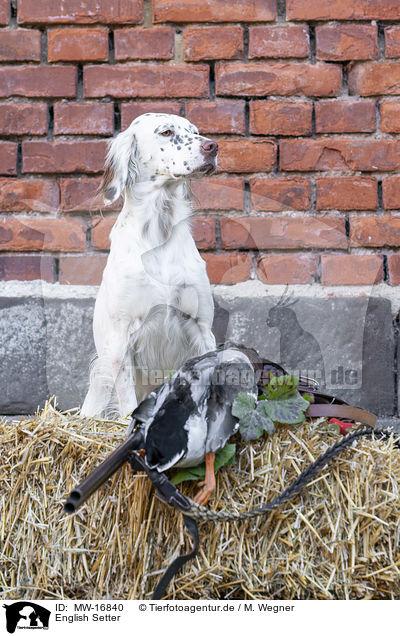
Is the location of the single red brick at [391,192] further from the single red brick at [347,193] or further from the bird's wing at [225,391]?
the bird's wing at [225,391]

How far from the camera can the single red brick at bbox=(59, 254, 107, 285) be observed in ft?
6.94

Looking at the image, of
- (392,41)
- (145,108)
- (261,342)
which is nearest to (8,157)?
(145,108)

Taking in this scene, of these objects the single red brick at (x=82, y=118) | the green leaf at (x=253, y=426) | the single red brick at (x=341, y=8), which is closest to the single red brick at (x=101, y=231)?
the single red brick at (x=82, y=118)

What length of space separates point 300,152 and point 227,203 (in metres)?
0.31

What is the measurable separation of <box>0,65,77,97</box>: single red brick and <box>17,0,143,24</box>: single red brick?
160 millimetres

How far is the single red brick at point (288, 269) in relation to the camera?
2.11m

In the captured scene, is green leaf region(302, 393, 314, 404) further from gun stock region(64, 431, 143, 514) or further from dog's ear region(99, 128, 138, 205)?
dog's ear region(99, 128, 138, 205)

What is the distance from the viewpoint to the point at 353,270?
2.10 meters

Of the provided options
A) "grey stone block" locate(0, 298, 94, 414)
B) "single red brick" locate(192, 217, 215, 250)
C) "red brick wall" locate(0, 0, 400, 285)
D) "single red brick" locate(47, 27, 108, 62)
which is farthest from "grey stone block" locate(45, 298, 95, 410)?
"single red brick" locate(47, 27, 108, 62)

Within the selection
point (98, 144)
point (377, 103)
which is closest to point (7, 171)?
point (98, 144)

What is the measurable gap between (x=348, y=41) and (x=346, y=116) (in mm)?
252

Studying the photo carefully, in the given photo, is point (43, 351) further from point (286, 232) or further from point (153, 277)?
point (286, 232)

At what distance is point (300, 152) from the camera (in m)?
2.11

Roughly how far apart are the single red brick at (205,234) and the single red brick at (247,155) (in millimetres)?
190
